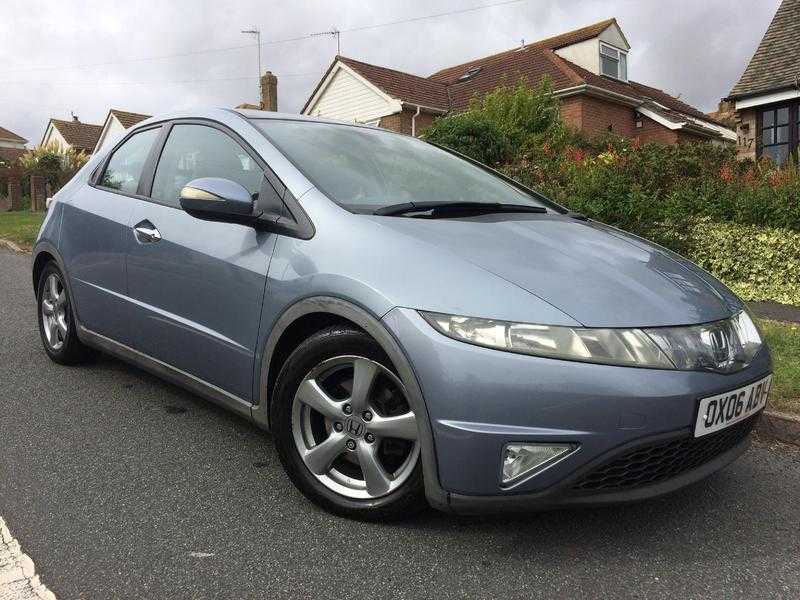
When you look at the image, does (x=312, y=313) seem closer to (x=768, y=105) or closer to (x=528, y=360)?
(x=528, y=360)

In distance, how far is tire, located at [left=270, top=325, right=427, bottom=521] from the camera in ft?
7.52

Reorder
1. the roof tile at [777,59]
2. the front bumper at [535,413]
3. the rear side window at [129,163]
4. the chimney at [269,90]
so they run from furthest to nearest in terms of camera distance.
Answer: the chimney at [269,90], the roof tile at [777,59], the rear side window at [129,163], the front bumper at [535,413]

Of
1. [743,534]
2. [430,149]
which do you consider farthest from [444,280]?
[430,149]

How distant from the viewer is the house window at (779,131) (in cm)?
1491

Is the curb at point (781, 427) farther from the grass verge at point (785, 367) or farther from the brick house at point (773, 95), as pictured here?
the brick house at point (773, 95)

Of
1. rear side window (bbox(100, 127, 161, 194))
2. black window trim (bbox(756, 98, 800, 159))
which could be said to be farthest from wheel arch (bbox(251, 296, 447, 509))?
black window trim (bbox(756, 98, 800, 159))

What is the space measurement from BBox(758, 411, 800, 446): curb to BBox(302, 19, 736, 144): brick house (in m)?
18.3

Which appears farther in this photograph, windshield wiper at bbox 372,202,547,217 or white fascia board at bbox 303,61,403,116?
white fascia board at bbox 303,61,403,116

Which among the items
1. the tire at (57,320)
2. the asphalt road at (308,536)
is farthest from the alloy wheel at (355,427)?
Answer: the tire at (57,320)

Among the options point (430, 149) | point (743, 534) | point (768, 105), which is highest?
point (768, 105)

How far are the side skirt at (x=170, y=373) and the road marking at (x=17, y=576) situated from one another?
89 cm

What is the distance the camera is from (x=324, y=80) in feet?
82.0

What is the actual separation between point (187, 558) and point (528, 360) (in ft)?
4.13

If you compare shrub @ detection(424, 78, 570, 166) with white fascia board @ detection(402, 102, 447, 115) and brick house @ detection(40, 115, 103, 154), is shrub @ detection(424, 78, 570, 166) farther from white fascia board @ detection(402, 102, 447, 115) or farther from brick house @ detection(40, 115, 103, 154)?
brick house @ detection(40, 115, 103, 154)
